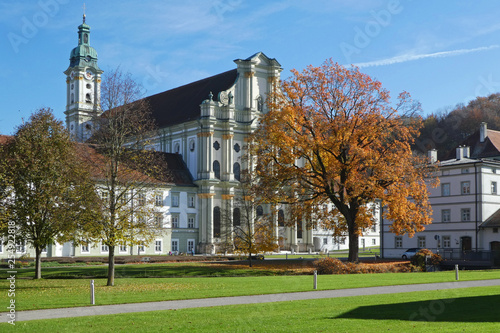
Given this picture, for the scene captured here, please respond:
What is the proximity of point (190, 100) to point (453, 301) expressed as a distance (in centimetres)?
6760

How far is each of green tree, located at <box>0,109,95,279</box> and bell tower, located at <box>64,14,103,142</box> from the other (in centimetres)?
6380

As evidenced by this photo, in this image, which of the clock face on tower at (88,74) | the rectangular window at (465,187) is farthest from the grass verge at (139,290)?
the clock face on tower at (88,74)

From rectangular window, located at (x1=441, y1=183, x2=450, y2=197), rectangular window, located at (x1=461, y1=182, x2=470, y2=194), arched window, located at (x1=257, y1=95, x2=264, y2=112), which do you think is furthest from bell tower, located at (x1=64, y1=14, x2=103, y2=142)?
rectangular window, located at (x1=461, y1=182, x2=470, y2=194)

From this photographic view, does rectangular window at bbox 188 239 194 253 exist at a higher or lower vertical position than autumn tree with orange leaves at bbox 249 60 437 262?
lower

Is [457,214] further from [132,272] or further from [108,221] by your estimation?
[108,221]

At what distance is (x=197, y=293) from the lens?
24.8m

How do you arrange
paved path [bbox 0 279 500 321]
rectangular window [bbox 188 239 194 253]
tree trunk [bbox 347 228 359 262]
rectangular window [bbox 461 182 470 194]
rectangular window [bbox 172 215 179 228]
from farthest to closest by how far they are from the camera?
1. rectangular window [bbox 188 239 194 253]
2. rectangular window [bbox 172 215 179 228]
3. rectangular window [bbox 461 182 470 194]
4. tree trunk [bbox 347 228 359 262]
5. paved path [bbox 0 279 500 321]

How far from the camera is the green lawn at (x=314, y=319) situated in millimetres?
15477

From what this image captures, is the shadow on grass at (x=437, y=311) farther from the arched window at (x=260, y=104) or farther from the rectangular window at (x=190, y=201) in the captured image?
the arched window at (x=260, y=104)

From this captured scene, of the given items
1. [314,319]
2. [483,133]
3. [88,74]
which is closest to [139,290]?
[314,319]

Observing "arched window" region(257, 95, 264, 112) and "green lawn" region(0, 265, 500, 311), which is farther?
"arched window" region(257, 95, 264, 112)

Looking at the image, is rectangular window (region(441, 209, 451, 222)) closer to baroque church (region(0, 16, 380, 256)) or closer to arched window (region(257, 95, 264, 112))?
baroque church (region(0, 16, 380, 256))

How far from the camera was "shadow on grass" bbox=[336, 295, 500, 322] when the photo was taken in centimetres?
1717

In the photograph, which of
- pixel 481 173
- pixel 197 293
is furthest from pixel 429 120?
pixel 197 293
